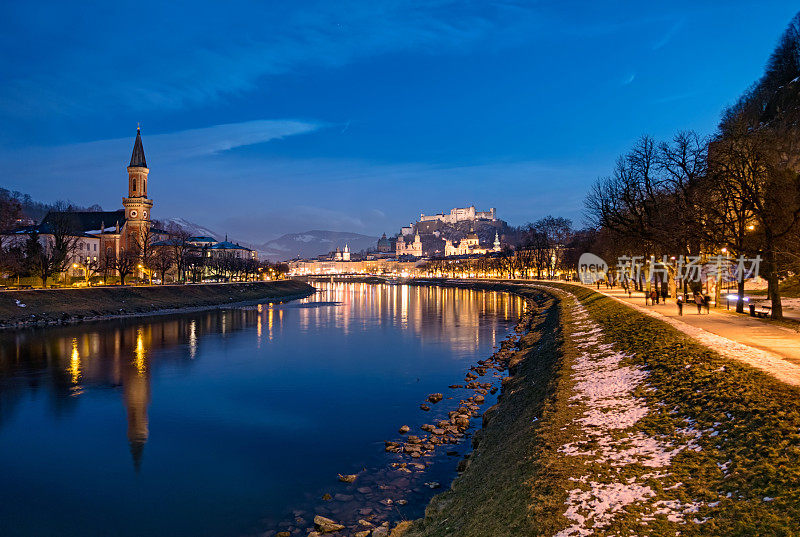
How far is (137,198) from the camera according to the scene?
11175 cm

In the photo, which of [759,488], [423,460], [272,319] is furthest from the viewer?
[272,319]

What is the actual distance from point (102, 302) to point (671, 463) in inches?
2503

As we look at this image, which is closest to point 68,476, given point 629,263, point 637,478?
point 637,478

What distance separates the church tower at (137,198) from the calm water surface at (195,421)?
75.4 metres

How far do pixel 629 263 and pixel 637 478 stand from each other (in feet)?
197

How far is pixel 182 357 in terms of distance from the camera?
34125 millimetres

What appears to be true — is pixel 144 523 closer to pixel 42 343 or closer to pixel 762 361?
pixel 762 361
